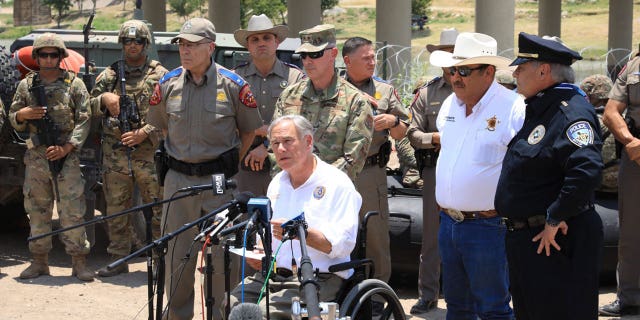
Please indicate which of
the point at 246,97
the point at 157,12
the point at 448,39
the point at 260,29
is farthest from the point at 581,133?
the point at 157,12

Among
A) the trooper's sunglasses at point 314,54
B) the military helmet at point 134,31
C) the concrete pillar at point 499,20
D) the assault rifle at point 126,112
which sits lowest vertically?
the assault rifle at point 126,112

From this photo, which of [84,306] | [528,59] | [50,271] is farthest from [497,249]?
[50,271]

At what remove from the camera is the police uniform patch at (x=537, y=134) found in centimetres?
510

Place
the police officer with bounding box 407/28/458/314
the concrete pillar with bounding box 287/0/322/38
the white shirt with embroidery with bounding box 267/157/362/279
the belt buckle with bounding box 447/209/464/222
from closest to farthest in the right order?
1. the white shirt with embroidery with bounding box 267/157/362/279
2. the belt buckle with bounding box 447/209/464/222
3. the police officer with bounding box 407/28/458/314
4. the concrete pillar with bounding box 287/0/322/38

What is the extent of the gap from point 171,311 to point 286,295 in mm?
1787

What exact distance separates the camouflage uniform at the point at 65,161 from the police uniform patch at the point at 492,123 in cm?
426

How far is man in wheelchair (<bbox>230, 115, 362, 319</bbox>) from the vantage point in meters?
5.16

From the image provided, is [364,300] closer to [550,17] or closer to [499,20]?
[499,20]

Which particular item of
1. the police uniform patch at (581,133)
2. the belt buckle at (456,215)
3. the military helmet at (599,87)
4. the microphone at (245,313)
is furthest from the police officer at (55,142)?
the microphone at (245,313)

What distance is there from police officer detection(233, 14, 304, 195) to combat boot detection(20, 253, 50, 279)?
2.23m

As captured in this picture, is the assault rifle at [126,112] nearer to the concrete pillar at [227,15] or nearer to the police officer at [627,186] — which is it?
the police officer at [627,186]

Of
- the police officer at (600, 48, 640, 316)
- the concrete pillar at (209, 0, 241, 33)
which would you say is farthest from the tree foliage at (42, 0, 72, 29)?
the police officer at (600, 48, 640, 316)

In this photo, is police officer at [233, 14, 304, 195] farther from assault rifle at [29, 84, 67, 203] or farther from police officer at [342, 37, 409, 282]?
assault rifle at [29, 84, 67, 203]

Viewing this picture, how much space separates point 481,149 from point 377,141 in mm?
1802
